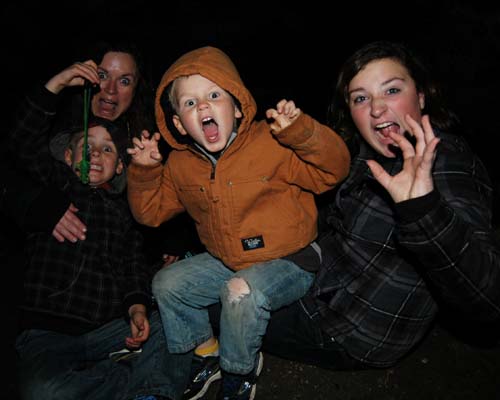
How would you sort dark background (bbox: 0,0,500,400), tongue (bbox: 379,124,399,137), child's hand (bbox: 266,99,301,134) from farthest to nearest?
dark background (bbox: 0,0,500,400)
tongue (bbox: 379,124,399,137)
child's hand (bbox: 266,99,301,134)

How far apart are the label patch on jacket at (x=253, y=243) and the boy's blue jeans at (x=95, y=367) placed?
0.80m

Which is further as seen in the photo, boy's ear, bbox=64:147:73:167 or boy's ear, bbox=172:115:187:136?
boy's ear, bbox=64:147:73:167

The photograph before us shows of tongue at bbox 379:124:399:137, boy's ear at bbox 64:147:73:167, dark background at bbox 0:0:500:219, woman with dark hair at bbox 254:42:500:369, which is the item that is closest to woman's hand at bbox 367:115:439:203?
woman with dark hair at bbox 254:42:500:369

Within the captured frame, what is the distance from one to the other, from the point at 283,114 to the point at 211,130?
0.43 metres

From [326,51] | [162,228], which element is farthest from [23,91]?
[326,51]

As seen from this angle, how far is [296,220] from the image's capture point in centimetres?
203

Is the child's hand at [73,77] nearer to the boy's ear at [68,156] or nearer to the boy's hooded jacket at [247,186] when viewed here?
the boy's ear at [68,156]

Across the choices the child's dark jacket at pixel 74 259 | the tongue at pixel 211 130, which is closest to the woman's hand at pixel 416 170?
the tongue at pixel 211 130

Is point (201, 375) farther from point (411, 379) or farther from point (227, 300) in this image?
point (411, 379)

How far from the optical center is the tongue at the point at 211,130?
196cm

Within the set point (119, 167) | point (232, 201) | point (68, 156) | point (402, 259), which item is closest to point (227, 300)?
point (232, 201)

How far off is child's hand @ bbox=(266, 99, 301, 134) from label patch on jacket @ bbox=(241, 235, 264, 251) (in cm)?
59

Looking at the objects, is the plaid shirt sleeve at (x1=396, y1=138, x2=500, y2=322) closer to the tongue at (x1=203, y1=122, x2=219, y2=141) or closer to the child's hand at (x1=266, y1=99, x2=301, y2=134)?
the child's hand at (x1=266, y1=99, x2=301, y2=134)

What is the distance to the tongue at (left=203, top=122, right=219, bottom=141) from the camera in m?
1.96
